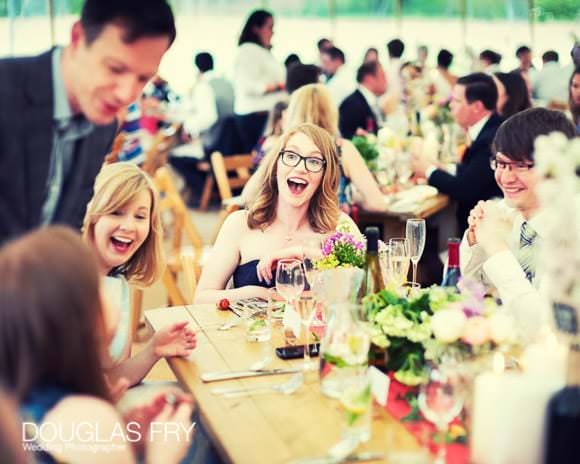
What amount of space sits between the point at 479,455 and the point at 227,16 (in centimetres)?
1042

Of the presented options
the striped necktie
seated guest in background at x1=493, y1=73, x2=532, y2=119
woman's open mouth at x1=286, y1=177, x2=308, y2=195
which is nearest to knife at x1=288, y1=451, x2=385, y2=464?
the striped necktie

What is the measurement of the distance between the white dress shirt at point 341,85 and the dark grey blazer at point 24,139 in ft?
19.2

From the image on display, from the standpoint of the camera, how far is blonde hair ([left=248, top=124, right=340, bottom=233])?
9.27 feet

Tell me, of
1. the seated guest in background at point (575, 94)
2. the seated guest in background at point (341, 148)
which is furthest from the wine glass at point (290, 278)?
the seated guest in background at point (575, 94)

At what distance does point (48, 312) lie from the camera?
4.02 feet

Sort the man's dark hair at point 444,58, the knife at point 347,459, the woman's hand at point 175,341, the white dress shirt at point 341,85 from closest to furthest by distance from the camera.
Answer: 1. the knife at point 347,459
2. the woman's hand at point 175,341
3. the white dress shirt at point 341,85
4. the man's dark hair at point 444,58

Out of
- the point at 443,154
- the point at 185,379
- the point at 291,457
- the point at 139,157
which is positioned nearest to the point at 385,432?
the point at 291,457

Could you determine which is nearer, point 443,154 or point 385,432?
point 385,432

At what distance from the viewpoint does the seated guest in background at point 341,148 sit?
4.10 meters

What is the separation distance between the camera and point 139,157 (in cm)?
623

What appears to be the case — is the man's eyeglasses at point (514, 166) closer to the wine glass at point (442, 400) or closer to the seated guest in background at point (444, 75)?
the wine glass at point (442, 400)

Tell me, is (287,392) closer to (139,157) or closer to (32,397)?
(32,397)

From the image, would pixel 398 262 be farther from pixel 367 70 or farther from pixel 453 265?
pixel 367 70

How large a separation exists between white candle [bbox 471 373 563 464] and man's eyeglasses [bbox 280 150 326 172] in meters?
1.55
